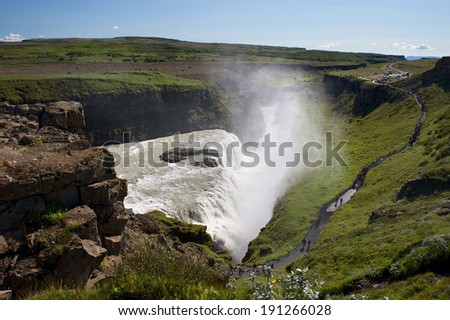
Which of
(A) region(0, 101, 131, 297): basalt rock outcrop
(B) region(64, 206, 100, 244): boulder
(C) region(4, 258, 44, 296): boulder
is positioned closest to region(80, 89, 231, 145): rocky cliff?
(A) region(0, 101, 131, 297): basalt rock outcrop

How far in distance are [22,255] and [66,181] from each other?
3.58m

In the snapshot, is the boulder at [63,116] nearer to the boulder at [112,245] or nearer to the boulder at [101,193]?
the boulder at [101,193]

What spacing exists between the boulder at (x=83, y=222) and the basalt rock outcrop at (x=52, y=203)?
0.04m

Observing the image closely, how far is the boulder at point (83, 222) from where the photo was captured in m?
16.3

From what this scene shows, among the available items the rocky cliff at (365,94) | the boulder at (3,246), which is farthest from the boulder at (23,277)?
the rocky cliff at (365,94)

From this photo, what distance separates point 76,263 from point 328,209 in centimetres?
3663

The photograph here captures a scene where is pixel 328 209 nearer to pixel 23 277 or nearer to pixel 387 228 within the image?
pixel 387 228

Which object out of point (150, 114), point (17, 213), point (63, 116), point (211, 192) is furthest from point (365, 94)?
point (17, 213)

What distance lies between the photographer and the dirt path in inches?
1401

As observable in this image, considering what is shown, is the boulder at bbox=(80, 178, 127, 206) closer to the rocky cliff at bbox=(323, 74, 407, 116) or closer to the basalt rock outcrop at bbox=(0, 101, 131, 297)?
the basalt rock outcrop at bbox=(0, 101, 131, 297)

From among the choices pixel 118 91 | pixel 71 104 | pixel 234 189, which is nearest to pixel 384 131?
pixel 234 189

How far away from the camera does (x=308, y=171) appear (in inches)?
2480

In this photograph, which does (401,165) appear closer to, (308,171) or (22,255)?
(308,171)

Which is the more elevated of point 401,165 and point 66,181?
point 66,181
